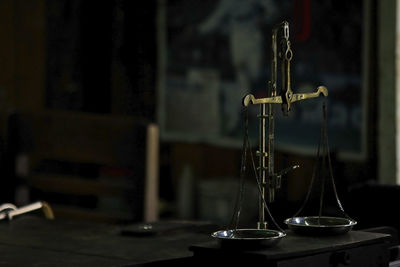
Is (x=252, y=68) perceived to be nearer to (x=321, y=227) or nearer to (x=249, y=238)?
(x=321, y=227)

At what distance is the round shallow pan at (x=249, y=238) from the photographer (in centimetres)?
149

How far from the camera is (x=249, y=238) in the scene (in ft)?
4.97

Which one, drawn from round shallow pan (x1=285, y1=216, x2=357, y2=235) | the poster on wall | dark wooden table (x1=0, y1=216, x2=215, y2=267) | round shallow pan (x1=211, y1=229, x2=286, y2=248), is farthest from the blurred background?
round shallow pan (x1=211, y1=229, x2=286, y2=248)

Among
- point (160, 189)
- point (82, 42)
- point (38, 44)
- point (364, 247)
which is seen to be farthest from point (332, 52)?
point (364, 247)

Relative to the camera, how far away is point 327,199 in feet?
9.34

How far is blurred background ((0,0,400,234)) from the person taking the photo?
3188 mm

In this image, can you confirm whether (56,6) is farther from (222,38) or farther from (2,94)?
(222,38)

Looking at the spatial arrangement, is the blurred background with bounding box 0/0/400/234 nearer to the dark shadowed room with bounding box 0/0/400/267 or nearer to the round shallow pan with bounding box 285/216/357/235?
the dark shadowed room with bounding box 0/0/400/267

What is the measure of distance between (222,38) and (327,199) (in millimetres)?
2000

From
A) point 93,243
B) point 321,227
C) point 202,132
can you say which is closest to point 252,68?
point 202,132

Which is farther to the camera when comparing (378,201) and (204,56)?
(204,56)

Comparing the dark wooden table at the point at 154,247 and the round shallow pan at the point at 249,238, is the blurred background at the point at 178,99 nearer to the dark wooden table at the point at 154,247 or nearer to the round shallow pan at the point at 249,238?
the dark wooden table at the point at 154,247

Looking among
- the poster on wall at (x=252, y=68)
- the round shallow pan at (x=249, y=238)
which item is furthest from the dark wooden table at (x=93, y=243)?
the poster on wall at (x=252, y=68)

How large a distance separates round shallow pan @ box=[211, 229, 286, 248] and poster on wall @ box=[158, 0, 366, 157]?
254cm
